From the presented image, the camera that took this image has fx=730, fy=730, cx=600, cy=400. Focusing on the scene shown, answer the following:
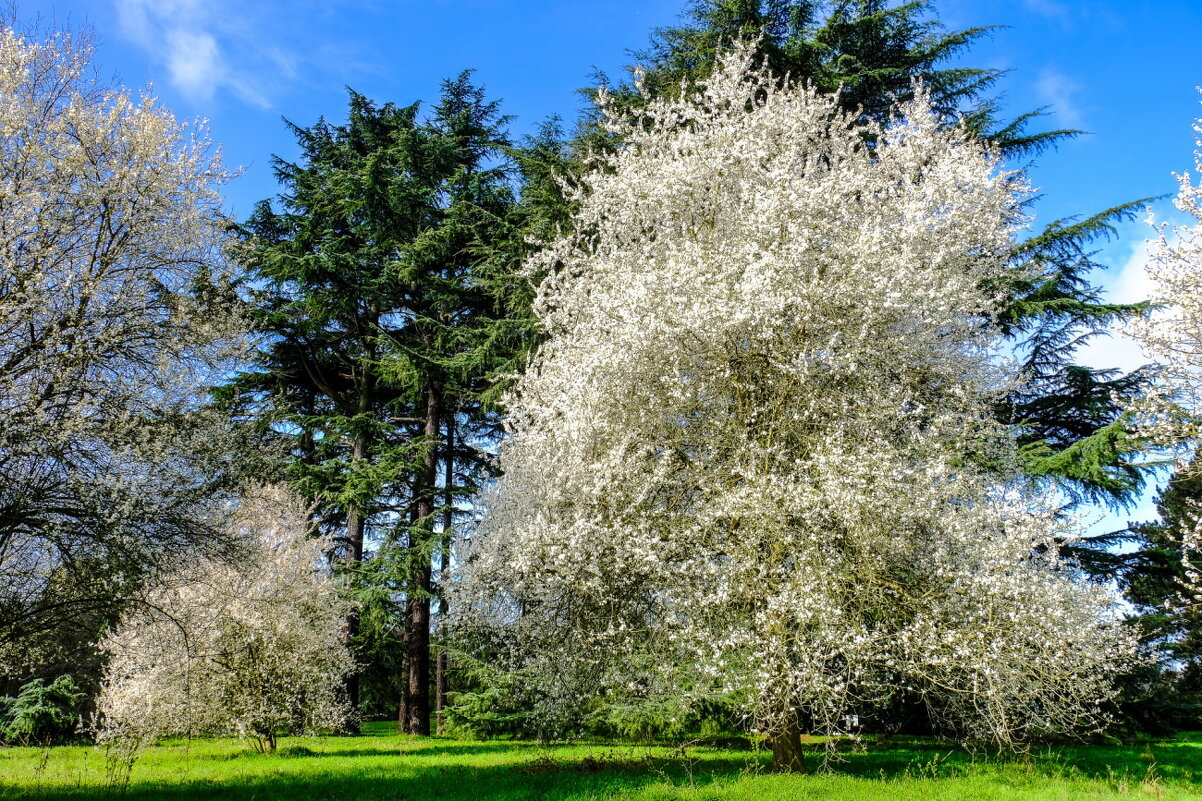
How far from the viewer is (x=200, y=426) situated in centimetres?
1080

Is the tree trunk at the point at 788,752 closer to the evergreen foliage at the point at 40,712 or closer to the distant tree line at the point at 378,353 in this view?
the distant tree line at the point at 378,353

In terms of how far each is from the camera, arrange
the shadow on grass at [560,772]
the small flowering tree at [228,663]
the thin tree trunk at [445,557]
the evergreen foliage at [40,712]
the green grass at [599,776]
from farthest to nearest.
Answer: the thin tree trunk at [445,557] → the evergreen foliage at [40,712] → the small flowering tree at [228,663] → the shadow on grass at [560,772] → the green grass at [599,776]

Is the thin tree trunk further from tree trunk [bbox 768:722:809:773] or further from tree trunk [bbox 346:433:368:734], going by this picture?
tree trunk [bbox 768:722:809:773]

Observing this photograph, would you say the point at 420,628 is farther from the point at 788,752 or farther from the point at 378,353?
the point at 788,752

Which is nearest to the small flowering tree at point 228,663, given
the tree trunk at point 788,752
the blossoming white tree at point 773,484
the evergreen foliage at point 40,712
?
the blossoming white tree at point 773,484

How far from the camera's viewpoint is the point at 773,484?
9.58 metres

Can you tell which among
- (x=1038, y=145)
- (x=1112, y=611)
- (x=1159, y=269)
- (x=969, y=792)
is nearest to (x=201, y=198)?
(x=969, y=792)

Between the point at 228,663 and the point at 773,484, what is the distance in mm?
11687

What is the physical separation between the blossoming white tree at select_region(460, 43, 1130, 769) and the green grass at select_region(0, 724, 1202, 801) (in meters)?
0.84

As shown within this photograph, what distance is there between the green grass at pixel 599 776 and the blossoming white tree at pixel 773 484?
84 centimetres

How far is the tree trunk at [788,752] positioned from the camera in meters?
10.7

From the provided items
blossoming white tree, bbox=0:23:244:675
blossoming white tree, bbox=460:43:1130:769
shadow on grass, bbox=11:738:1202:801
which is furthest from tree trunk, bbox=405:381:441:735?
blossoming white tree, bbox=0:23:244:675

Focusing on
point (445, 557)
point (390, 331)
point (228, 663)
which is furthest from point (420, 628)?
point (390, 331)

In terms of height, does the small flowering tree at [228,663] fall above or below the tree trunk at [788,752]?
above
